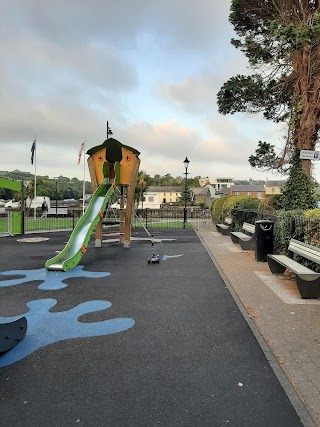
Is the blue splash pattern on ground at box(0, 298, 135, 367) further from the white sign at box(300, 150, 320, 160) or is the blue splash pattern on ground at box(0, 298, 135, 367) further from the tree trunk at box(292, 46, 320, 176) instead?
the tree trunk at box(292, 46, 320, 176)

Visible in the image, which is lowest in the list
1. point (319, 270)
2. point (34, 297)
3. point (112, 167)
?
point (34, 297)

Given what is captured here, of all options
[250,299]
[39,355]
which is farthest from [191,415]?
[250,299]

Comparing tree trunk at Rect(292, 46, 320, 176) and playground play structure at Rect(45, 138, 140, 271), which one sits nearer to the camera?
Result: playground play structure at Rect(45, 138, 140, 271)

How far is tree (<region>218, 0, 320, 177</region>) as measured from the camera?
1277 cm

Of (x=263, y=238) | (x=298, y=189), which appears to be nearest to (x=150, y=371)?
(x=263, y=238)

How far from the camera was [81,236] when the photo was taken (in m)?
9.70

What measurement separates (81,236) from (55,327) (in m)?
5.35

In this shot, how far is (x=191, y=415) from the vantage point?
257 cm

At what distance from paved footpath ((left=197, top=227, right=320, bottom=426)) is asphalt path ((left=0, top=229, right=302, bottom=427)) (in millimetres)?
175

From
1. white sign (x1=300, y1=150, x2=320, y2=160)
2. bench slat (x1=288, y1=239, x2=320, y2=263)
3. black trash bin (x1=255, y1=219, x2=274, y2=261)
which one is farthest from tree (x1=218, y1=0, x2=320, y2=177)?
bench slat (x1=288, y1=239, x2=320, y2=263)

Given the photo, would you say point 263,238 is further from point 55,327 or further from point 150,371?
point 150,371

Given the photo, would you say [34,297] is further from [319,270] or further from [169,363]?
[319,270]

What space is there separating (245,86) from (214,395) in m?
15.9

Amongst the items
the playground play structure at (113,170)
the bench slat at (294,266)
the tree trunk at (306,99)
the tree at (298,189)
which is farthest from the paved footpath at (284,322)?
the tree trunk at (306,99)
